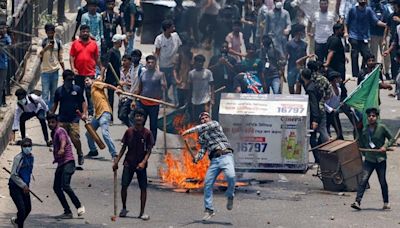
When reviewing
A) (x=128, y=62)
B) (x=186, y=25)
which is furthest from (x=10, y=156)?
(x=186, y=25)

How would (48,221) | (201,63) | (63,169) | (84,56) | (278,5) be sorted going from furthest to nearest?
(278,5), (84,56), (201,63), (63,169), (48,221)

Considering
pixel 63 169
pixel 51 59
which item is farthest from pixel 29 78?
pixel 63 169

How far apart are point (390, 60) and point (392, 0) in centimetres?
114

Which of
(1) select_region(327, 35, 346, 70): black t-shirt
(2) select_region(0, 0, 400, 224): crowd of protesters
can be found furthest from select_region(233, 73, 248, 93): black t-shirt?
(1) select_region(327, 35, 346, 70): black t-shirt

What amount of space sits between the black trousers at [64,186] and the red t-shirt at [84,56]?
19.2ft

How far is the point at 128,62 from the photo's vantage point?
23.8 meters

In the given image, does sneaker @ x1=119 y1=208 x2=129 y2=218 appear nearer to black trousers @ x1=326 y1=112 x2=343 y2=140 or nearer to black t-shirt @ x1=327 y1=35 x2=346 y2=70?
black trousers @ x1=326 y1=112 x2=343 y2=140

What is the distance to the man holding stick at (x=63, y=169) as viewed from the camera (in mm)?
18641

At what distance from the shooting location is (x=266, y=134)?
21922mm

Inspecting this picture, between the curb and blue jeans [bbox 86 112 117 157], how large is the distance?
1280mm

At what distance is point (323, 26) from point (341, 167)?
24.1 ft

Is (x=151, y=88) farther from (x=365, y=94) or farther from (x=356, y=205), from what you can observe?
(x=356, y=205)

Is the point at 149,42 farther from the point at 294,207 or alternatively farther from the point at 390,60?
the point at 294,207

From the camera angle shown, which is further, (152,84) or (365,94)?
(152,84)
